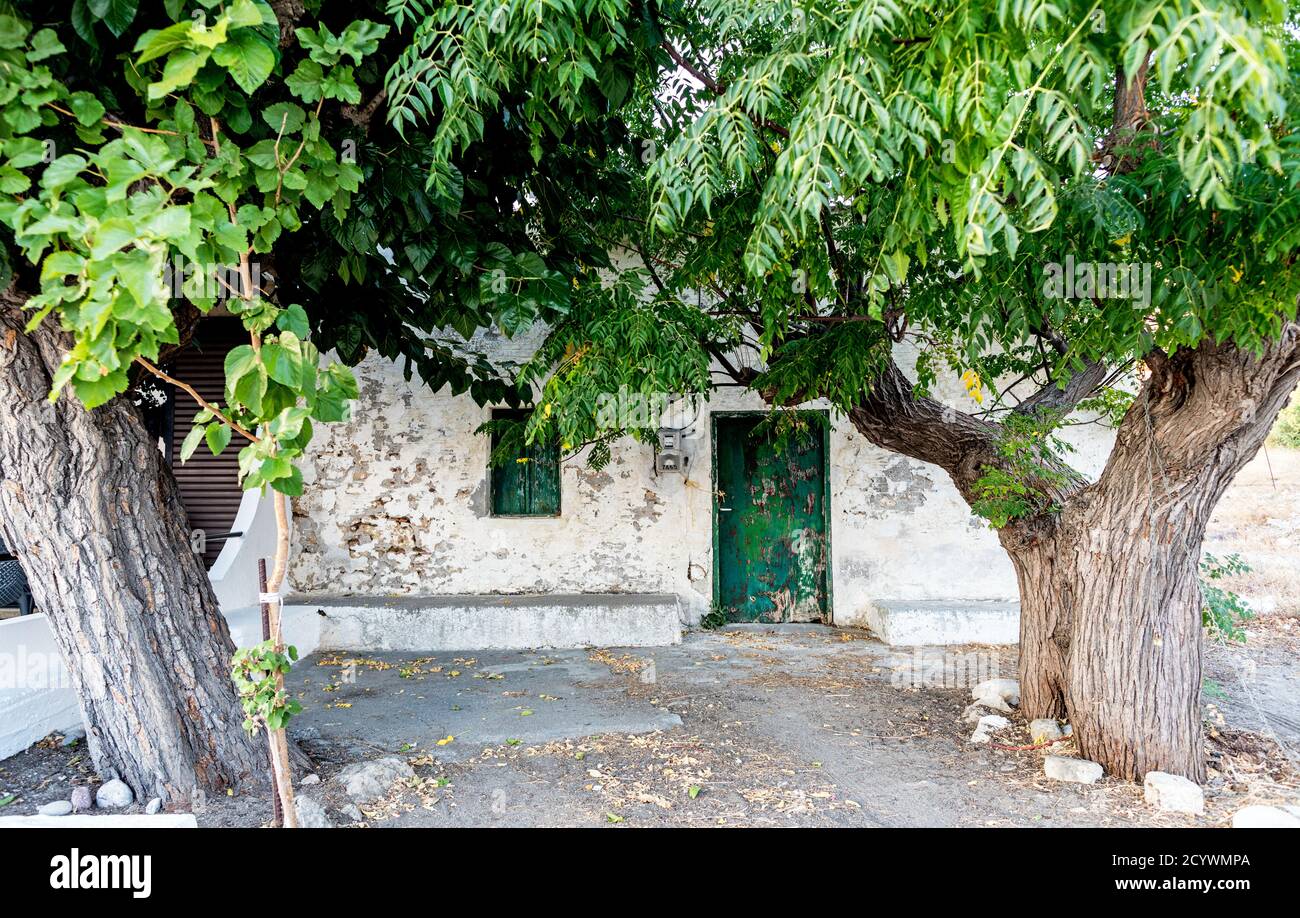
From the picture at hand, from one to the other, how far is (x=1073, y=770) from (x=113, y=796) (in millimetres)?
4708

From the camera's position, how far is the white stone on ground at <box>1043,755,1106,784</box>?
390 cm

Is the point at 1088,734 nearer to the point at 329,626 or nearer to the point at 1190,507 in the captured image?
the point at 1190,507

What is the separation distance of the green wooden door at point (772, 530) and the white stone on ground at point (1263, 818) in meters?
4.46

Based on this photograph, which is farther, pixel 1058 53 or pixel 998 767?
pixel 998 767

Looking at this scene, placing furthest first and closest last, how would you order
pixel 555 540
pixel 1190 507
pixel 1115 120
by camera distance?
pixel 555 540
pixel 1190 507
pixel 1115 120

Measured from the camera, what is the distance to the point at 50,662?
14.8 feet

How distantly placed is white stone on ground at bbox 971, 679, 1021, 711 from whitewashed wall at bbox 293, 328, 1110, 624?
7.69 feet

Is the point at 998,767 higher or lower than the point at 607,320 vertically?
lower

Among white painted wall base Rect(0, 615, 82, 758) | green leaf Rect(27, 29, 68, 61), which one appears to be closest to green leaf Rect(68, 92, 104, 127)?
green leaf Rect(27, 29, 68, 61)

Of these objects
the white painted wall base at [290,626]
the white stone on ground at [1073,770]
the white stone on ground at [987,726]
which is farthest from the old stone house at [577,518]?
the white stone on ground at [1073,770]

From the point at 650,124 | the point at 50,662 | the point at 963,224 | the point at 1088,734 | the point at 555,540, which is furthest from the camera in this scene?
the point at 555,540

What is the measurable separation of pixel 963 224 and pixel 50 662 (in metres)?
5.34

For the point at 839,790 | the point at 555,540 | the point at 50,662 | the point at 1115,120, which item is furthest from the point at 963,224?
the point at 555,540

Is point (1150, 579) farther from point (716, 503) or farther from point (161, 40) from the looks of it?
point (161, 40)
